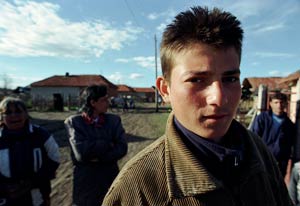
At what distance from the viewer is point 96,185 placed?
10.3 feet

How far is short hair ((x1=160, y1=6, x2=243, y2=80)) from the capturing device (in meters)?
1.16

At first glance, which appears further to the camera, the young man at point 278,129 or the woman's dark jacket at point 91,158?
the young man at point 278,129

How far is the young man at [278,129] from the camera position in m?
4.43

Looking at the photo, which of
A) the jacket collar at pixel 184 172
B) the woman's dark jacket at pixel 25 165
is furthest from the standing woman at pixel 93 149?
the jacket collar at pixel 184 172

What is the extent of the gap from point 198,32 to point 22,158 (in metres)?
2.54

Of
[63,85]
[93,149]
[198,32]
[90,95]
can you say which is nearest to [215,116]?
[198,32]

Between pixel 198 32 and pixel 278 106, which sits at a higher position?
pixel 198 32

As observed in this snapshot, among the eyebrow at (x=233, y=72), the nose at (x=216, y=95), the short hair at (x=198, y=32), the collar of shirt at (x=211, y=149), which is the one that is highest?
the short hair at (x=198, y=32)

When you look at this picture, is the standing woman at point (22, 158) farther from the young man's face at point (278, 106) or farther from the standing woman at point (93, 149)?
the young man's face at point (278, 106)

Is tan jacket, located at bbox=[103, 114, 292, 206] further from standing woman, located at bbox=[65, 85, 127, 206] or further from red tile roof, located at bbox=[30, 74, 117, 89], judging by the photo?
red tile roof, located at bbox=[30, 74, 117, 89]

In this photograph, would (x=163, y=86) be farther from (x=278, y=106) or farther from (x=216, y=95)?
(x=278, y=106)

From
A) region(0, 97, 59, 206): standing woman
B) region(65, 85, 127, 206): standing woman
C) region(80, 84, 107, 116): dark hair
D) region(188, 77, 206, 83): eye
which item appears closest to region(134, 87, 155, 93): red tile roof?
region(80, 84, 107, 116): dark hair

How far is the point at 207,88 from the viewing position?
1097mm

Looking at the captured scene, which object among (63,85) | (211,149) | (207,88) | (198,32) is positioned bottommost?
(211,149)
